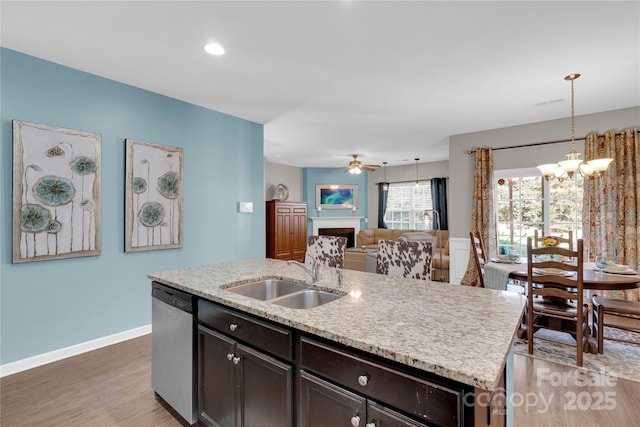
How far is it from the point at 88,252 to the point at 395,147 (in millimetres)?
5323

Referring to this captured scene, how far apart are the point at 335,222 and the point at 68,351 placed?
6.62 m

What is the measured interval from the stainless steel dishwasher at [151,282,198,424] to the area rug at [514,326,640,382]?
2.83 metres

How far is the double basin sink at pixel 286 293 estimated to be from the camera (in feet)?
5.95

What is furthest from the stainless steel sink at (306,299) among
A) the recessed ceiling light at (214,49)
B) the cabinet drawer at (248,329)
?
the recessed ceiling light at (214,49)

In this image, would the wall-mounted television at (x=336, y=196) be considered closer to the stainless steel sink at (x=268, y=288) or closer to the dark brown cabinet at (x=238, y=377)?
the stainless steel sink at (x=268, y=288)

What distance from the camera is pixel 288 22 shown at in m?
2.15

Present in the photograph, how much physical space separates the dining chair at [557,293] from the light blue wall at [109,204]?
11.2 feet

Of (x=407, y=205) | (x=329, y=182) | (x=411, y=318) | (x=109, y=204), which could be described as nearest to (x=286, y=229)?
(x=329, y=182)

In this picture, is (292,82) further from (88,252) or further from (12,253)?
(12,253)

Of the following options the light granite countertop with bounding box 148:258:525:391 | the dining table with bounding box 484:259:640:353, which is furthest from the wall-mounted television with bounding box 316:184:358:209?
the light granite countertop with bounding box 148:258:525:391

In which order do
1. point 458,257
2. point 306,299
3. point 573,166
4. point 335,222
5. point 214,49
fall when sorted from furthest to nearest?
point 335,222 → point 458,257 → point 573,166 → point 214,49 → point 306,299

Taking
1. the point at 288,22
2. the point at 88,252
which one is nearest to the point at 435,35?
the point at 288,22

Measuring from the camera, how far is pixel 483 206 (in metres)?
4.91

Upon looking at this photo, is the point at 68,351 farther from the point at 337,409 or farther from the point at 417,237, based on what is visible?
the point at 417,237
